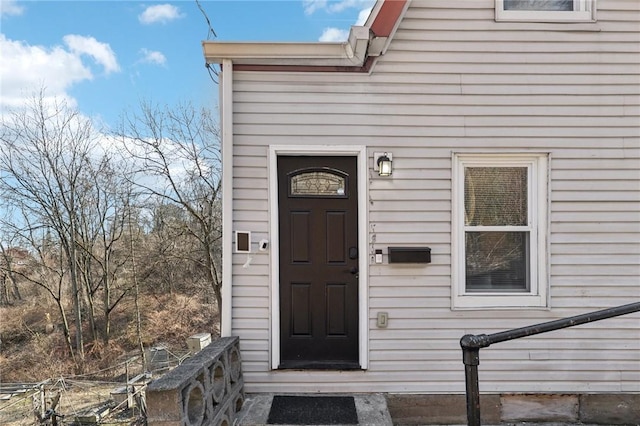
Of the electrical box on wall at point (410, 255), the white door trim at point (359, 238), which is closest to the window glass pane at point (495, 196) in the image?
the electrical box on wall at point (410, 255)

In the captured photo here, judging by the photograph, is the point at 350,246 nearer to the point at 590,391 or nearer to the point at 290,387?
the point at 290,387

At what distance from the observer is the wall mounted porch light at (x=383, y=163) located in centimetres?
273

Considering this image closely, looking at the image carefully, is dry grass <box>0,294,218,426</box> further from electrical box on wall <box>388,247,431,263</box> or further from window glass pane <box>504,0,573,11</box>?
window glass pane <box>504,0,573,11</box>

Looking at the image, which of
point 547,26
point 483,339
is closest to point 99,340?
point 483,339

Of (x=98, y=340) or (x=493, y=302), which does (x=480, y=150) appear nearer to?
(x=493, y=302)

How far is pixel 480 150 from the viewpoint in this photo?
277 cm

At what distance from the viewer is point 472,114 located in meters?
2.79

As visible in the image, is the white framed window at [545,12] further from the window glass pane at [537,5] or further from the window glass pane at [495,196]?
the window glass pane at [495,196]

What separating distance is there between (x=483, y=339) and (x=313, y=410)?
60.6 inches

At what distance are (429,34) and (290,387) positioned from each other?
3.23 meters

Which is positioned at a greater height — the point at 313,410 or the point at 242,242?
the point at 242,242

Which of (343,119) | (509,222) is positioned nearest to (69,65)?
(343,119)

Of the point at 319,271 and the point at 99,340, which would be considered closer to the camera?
the point at 319,271

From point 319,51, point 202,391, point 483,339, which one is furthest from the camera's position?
Result: point 319,51
